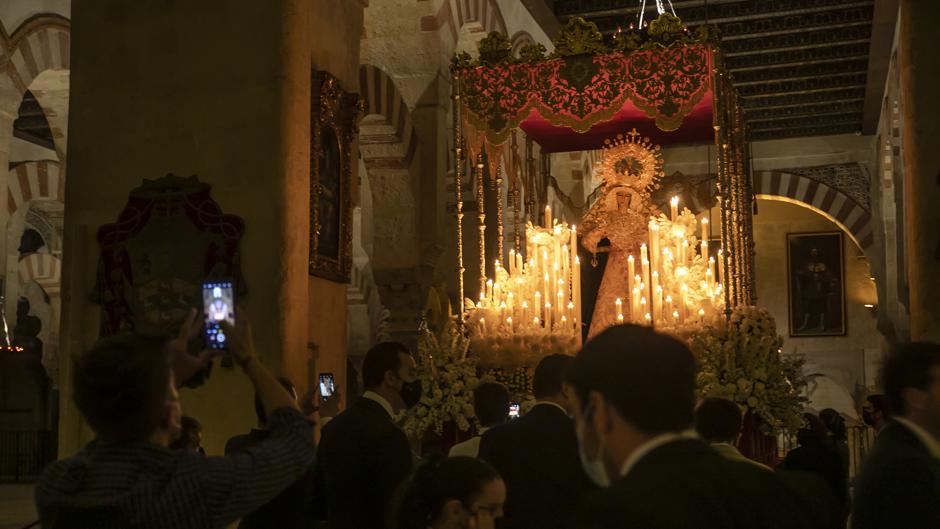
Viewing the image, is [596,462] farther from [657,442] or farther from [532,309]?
[532,309]

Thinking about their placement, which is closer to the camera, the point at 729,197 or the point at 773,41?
the point at 729,197

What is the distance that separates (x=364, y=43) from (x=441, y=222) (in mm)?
1953

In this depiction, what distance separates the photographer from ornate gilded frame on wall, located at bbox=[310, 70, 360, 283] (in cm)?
735

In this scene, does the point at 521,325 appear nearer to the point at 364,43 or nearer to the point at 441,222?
the point at 441,222

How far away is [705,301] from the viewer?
28.6 ft

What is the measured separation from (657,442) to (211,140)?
19.1ft

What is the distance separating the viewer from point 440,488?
2775 mm

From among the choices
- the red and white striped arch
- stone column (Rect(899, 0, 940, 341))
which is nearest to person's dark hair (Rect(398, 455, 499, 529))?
stone column (Rect(899, 0, 940, 341))

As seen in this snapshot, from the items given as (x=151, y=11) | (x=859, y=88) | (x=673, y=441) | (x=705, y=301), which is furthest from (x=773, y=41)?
(x=673, y=441)

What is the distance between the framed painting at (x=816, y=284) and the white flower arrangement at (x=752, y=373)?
14.9 metres

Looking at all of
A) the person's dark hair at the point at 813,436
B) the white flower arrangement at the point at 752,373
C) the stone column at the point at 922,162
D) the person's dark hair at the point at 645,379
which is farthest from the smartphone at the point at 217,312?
the stone column at the point at 922,162

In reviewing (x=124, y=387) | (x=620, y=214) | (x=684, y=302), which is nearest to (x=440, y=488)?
(x=124, y=387)

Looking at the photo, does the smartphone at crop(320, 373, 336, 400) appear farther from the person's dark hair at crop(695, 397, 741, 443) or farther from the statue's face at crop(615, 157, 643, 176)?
the statue's face at crop(615, 157, 643, 176)

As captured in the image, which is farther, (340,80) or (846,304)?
(846,304)
